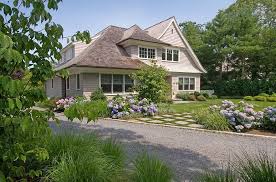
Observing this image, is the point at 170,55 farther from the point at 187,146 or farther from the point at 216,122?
the point at 187,146

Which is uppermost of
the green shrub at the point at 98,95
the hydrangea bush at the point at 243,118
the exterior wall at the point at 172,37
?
the exterior wall at the point at 172,37

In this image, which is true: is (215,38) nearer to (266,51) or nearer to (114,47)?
(266,51)

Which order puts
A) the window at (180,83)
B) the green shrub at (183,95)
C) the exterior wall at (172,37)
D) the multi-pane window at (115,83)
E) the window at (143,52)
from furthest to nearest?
the window at (180,83)
the exterior wall at (172,37)
the green shrub at (183,95)
the window at (143,52)
the multi-pane window at (115,83)

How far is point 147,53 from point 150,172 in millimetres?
21923

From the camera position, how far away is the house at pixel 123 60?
21156 mm

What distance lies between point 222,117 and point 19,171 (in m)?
Answer: 8.23

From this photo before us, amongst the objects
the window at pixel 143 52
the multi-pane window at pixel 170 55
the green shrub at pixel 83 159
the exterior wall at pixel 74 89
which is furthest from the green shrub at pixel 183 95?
the green shrub at pixel 83 159

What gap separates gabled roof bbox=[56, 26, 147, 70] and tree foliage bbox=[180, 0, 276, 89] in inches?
628

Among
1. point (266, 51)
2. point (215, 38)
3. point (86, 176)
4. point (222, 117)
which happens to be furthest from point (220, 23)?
point (86, 176)

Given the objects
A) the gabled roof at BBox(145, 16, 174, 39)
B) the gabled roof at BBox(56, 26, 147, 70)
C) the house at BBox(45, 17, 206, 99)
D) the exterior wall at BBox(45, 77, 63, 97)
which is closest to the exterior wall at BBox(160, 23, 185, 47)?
the house at BBox(45, 17, 206, 99)

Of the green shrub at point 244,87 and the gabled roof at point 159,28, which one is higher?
the gabled roof at point 159,28

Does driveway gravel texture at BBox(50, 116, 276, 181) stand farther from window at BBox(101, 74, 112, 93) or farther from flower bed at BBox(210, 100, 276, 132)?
window at BBox(101, 74, 112, 93)

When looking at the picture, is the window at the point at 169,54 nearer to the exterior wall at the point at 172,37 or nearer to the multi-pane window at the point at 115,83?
the exterior wall at the point at 172,37

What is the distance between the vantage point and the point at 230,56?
3741 centimetres
